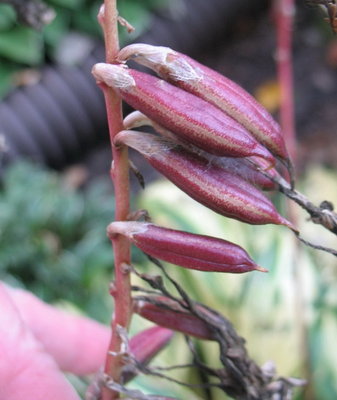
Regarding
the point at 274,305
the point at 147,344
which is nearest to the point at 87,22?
the point at 274,305

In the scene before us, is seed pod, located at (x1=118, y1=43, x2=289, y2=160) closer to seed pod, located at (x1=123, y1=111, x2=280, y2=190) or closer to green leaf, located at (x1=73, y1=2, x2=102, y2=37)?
seed pod, located at (x1=123, y1=111, x2=280, y2=190)

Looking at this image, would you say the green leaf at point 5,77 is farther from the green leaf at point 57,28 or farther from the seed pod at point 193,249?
the seed pod at point 193,249

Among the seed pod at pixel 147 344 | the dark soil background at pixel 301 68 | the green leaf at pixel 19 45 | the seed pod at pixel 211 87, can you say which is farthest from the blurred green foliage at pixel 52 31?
the seed pod at pixel 211 87

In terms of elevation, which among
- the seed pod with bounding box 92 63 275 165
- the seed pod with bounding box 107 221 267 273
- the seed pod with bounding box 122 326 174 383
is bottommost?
the seed pod with bounding box 122 326 174 383

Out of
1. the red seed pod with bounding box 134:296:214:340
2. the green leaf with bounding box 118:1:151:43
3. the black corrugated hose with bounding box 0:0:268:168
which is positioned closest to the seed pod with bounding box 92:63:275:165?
the red seed pod with bounding box 134:296:214:340

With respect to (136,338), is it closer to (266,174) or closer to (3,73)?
(266,174)

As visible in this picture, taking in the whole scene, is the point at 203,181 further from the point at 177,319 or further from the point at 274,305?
the point at 274,305

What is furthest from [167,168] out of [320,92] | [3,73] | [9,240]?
[320,92]

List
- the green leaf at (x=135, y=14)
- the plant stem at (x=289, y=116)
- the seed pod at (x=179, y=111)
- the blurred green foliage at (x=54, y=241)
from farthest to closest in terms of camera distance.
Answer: the green leaf at (x=135, y=14)
the blurred green foliage at (x=54, y=241)
the plant stem at (x=289, y=116)
the seed pod at (x=179, y=111)
